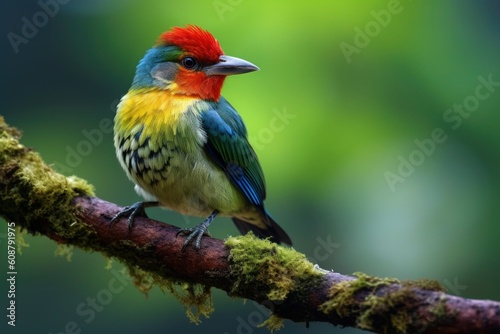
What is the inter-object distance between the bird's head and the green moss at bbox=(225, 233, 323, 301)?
143cm

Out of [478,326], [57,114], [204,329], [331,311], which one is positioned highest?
[478,326]

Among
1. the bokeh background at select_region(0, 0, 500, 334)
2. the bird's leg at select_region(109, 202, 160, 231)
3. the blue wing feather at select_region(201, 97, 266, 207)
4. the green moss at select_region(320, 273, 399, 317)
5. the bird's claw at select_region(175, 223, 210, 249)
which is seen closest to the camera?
the green moss at select_region(320, 273, 399, 317)

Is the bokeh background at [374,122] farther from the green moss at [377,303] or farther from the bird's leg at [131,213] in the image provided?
the green moss at [377,303]

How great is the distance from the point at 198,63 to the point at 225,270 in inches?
67.0

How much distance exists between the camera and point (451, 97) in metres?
4.68

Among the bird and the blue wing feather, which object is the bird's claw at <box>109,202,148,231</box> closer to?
the bird

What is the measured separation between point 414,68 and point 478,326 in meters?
2.95

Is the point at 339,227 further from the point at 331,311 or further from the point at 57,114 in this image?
the point at 57,114

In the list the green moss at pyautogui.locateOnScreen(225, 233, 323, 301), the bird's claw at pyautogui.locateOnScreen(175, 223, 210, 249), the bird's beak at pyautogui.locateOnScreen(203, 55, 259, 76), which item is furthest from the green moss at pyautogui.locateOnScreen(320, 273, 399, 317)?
the bird's beak at pyautogui.locateOnScreen(203, 55, 259, 76)

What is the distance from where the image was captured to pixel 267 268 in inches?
113

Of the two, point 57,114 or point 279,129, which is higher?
point 279,129

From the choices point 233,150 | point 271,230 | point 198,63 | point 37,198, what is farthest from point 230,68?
point 37,198

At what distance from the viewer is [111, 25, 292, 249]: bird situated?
369cm

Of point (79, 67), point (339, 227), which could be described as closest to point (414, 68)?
point (339, 227)
